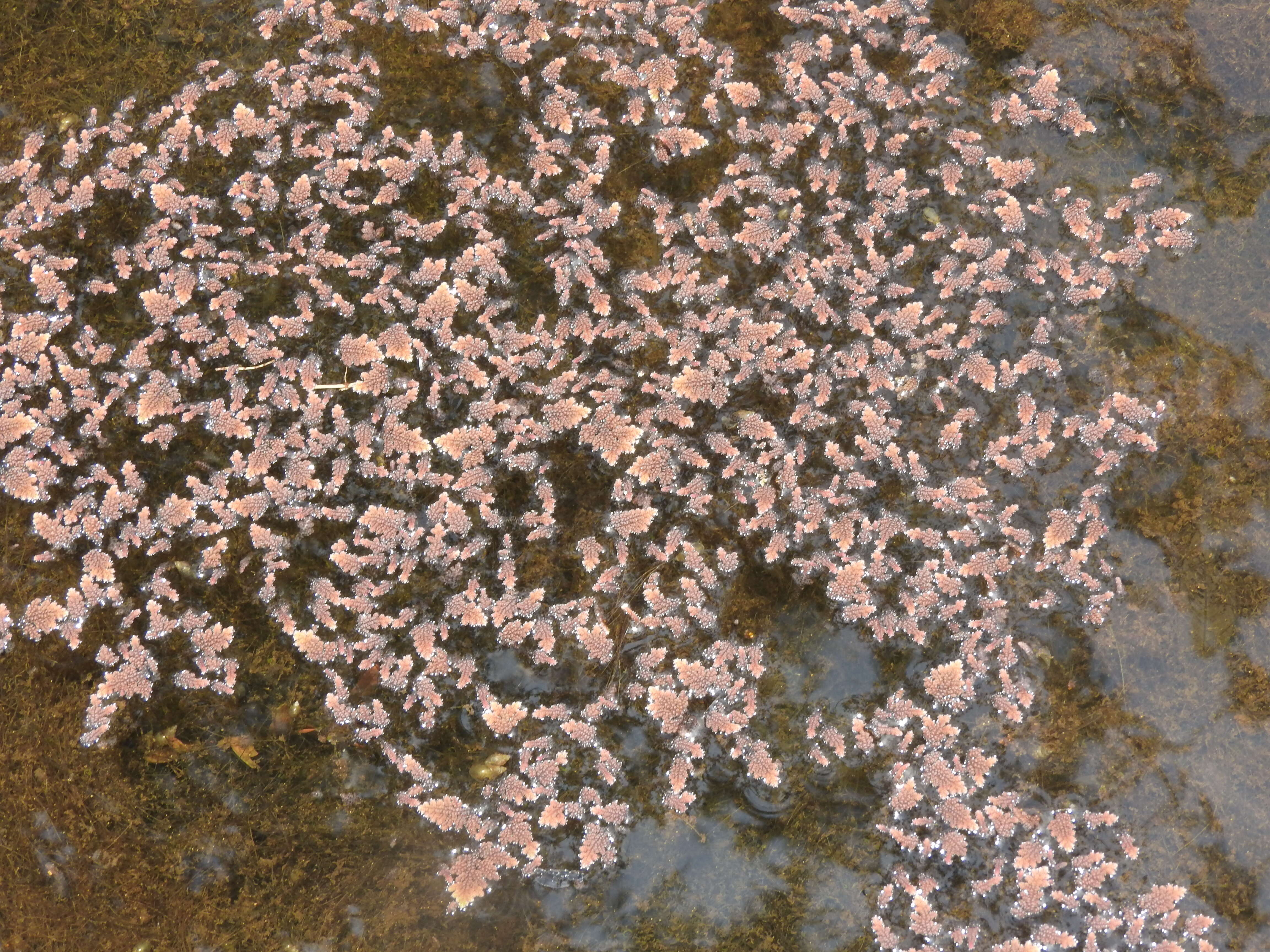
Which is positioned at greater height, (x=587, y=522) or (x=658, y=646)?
(x=587, y=522)

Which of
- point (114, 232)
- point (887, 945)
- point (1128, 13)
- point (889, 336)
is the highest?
point (1128, 13)

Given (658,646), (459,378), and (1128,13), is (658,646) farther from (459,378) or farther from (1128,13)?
(1128,13)

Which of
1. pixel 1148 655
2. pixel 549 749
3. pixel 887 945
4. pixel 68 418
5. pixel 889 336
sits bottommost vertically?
pixel 887 945

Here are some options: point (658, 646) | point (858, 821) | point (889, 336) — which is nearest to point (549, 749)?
point (658, 646)

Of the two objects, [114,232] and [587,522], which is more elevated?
[114,232]

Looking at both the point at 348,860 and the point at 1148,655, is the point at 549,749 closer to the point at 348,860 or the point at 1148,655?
the point at 348,860

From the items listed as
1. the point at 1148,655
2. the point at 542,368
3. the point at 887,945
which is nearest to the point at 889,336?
the point at 542,368
